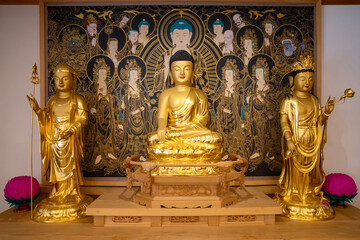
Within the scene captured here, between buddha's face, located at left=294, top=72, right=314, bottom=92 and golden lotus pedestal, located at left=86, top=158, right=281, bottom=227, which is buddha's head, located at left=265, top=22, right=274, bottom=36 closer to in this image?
buddha's face, located at left=294, top=72, right=314, bottom=92

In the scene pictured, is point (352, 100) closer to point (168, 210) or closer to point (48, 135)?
point (168, 210)

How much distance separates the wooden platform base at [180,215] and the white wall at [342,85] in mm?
1530

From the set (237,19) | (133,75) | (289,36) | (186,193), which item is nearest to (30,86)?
(133,75)

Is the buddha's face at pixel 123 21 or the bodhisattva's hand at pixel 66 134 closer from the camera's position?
the bodhisattva's hand at pixel 66 134

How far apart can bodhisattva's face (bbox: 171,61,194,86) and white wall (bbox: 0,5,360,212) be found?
1.80 metres

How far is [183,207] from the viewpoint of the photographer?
2.88 meters

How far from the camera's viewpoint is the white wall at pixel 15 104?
3.81 metres

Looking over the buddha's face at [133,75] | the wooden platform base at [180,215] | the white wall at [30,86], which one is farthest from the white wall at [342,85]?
the buddha's face at [133,75]

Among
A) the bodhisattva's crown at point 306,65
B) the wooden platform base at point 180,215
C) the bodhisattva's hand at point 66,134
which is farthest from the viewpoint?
the bodhisattva's crown at point 306,65

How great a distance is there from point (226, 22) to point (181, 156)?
1.96m

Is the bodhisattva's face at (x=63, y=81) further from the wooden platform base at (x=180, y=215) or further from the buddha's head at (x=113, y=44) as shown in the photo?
the wooden platform base at (x=180, y=215)

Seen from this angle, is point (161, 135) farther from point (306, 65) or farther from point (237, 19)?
point (237, 19)

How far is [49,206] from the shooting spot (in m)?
3.07

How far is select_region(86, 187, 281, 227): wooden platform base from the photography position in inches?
111
